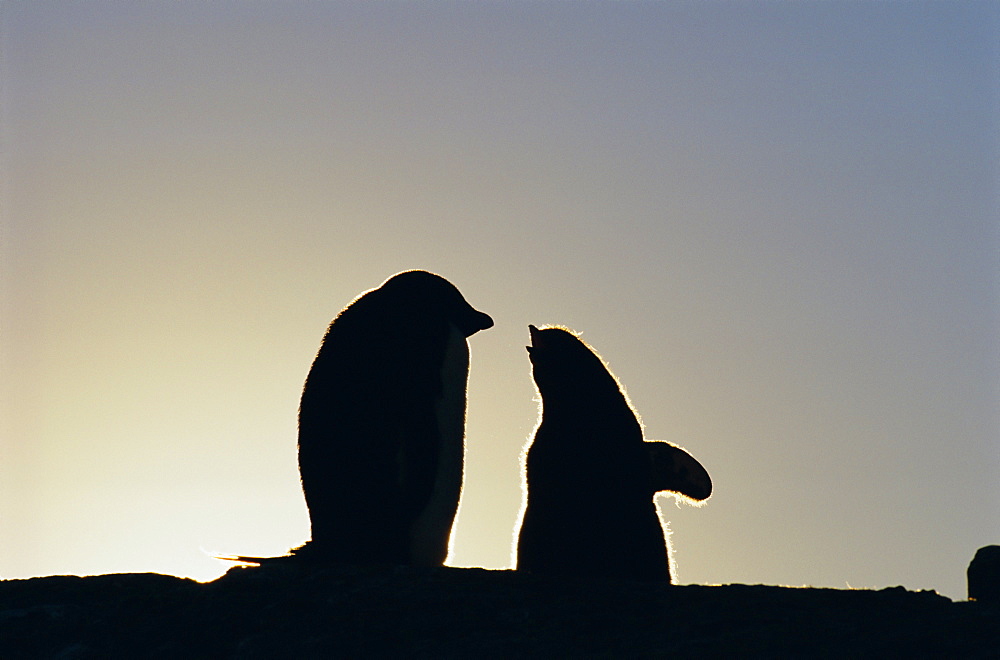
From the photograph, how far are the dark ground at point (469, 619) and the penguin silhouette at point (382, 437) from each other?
150cm

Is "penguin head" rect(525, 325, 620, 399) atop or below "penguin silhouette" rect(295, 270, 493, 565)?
atop

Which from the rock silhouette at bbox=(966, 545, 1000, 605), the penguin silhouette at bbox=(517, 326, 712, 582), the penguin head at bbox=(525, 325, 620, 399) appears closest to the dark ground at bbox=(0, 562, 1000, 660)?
the rock silhouette at bbox=(966, 545, 1000, 605)

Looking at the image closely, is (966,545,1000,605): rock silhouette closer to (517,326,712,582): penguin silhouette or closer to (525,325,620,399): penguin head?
(517,326,712,582): penguin silhouette

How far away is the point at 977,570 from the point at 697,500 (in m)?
3.76

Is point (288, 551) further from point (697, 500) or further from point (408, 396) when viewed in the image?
point (697, 500)

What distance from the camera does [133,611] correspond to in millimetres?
8562

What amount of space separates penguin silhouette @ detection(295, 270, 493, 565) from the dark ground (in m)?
1.50

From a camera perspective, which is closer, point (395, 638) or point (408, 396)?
point (395, 638)

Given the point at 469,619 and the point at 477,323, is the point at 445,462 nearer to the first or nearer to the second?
the point at 477,323

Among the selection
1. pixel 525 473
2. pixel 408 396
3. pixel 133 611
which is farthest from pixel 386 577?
pixel 525 473

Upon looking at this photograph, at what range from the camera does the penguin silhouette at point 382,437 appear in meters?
10.4

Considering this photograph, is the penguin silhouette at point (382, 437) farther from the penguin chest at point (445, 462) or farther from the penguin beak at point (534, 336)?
the penguin beak at point (534, 336)

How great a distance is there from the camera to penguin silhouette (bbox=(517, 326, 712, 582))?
11102mm

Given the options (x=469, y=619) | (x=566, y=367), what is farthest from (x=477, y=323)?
(x=469, y=619)
